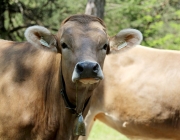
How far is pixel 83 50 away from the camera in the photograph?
380 centimetres

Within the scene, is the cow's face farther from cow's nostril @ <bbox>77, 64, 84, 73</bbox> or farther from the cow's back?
the cow's back

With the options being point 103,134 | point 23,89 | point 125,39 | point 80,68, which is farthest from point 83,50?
point 103,134

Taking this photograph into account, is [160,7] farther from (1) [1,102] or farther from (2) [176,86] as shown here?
(1) [1,102]

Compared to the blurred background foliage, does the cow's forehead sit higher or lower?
higher

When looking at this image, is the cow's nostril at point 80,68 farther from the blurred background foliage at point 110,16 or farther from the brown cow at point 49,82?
Result: the blurred background foliage at point 110,16

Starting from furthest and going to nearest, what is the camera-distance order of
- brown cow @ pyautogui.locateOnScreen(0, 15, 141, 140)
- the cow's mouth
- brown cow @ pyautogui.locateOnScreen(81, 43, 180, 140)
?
brown cow @ pyautogui.locateOnScreen(81, 43, 180, 140) < brown cow @ pyautogui.locateOnScreen(0, 15, 141, 140) < the cow's mouth

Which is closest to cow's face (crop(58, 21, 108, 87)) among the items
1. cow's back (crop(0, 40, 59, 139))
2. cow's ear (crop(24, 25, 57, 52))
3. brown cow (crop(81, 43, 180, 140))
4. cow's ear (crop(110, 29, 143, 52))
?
cow's ear (crop(24, 25, 57, 52))

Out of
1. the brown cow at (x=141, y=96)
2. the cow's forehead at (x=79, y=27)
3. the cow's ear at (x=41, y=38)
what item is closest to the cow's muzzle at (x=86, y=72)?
the cow's forehead at (x=79, y=27)

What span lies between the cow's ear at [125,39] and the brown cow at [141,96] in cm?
203

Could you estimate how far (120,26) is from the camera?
16188 mm

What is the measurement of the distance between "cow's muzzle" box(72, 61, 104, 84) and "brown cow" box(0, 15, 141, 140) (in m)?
0.19

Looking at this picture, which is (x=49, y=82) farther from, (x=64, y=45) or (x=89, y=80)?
(x=89, y=80)

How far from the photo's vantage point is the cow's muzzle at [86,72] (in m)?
3.57

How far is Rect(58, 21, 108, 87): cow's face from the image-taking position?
3.62 meters
